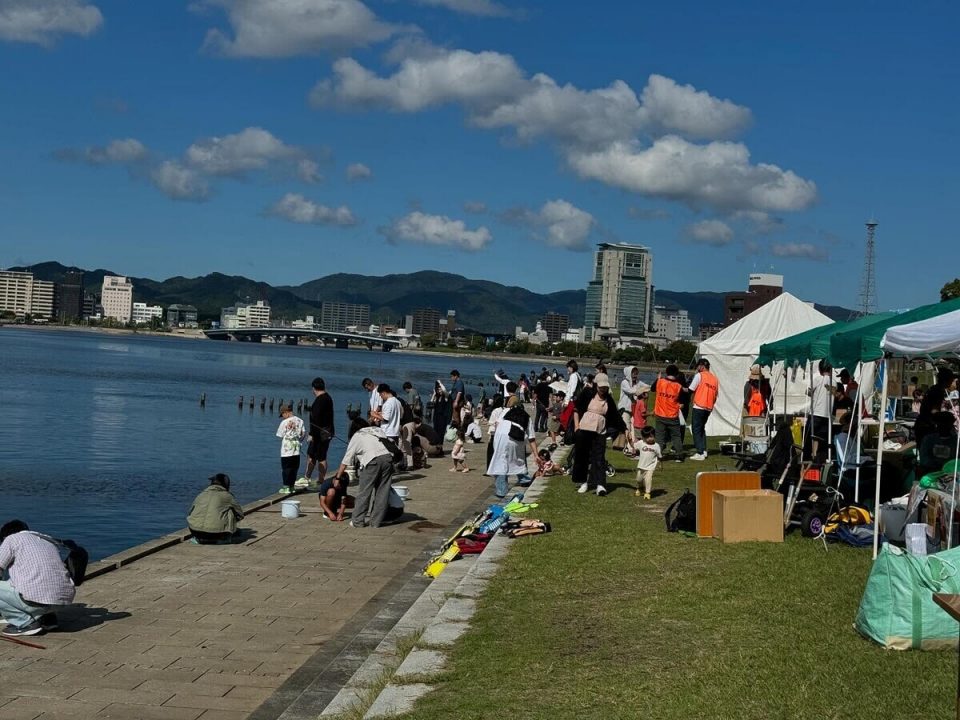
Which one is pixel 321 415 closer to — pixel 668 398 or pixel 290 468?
pixel 290 468

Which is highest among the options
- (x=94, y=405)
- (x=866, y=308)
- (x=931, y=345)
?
(x=866, y=308)

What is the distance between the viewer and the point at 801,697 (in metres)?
6.03

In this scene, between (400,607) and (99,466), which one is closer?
(400,607)

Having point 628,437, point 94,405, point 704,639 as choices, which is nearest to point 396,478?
point 628,437

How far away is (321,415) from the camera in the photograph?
17.7m

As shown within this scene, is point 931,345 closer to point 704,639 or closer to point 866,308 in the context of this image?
point 704,639

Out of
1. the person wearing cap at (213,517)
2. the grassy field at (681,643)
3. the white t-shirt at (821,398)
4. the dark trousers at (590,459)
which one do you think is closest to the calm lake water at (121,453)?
the person wearing cap at (213,517)

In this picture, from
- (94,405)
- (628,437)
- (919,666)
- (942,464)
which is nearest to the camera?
(919,666)

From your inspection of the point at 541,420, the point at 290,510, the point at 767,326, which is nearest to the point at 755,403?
the point at 767,326

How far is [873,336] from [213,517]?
8.04 meters

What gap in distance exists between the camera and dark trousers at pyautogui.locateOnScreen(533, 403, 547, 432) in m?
30.7

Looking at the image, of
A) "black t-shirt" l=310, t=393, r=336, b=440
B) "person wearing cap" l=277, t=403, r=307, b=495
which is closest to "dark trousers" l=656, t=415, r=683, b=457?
"black t-shirt" l=310, t=393, r=336, b=440

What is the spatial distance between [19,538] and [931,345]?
8.00 metres

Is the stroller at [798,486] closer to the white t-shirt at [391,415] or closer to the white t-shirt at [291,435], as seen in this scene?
the white t-shirt at [391,415]
